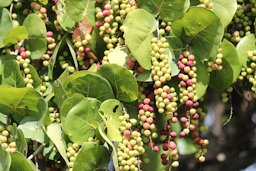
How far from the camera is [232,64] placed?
179 cm

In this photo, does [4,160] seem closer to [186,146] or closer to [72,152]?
[72,152]

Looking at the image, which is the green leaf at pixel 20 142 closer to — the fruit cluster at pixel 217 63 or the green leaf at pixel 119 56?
the green leaf at pixel 119 56

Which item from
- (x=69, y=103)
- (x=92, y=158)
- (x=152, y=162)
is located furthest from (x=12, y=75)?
(x=152, y=162)

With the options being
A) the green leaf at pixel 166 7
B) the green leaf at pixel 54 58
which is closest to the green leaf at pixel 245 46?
the green leaf at pixel 166 7

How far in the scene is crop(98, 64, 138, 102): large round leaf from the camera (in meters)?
1.70

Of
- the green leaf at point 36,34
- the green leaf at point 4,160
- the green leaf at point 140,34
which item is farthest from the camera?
the green leaf at point 36,34

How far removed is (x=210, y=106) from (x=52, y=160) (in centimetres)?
117

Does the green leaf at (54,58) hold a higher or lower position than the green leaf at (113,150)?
higher

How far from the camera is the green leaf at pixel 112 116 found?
1.64 metres

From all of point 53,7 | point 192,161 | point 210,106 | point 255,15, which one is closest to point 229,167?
point 192,161

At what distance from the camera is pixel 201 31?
1741 mm

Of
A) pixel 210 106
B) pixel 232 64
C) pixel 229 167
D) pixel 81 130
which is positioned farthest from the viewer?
pixel 210 106

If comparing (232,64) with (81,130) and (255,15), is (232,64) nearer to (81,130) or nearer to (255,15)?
(255,15)

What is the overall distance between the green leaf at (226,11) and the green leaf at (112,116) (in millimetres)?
296
